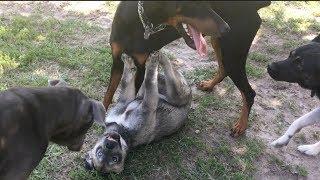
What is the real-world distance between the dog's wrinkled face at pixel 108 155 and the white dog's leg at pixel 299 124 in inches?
75.0

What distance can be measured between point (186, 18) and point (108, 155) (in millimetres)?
1684

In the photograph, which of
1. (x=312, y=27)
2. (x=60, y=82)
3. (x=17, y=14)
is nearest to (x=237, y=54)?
(x=60, y=82)

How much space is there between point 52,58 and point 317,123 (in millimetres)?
3602

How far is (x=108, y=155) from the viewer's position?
185 inches

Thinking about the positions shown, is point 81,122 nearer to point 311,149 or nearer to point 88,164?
point 88,164

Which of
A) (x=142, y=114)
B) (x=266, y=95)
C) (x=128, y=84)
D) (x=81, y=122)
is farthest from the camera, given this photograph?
(x=266, y=95)

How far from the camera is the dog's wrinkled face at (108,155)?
185 inches

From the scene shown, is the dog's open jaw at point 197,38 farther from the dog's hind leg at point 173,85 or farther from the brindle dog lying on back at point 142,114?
the dog's hind leg at point 173,85

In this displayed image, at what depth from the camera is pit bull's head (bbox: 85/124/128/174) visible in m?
4.69

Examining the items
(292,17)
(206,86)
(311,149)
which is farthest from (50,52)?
(292,17)

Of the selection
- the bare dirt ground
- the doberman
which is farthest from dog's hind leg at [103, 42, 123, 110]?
the bare dirt ground

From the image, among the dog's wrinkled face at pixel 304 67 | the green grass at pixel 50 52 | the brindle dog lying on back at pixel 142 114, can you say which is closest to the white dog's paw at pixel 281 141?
the dog's wrinkled face at pixel 304 67

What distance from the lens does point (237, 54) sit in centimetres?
492

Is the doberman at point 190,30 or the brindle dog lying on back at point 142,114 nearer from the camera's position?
the doberman at point 190,30
